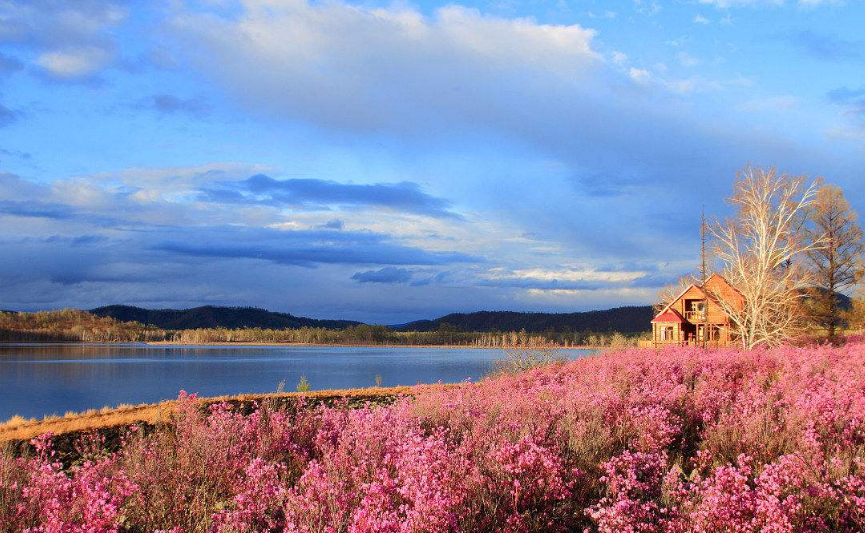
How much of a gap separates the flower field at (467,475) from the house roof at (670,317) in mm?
41758

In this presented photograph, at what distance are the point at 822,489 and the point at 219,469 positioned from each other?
5364 millimetres

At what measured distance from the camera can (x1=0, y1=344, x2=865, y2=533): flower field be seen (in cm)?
466

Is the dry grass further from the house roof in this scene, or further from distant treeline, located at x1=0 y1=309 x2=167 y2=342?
distant treeline, located at x1=0 y1=309 x2=167 y2=342

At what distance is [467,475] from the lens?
4.96 metres

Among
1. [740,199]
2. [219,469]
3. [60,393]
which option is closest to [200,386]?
[60,393]

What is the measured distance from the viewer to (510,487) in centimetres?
511

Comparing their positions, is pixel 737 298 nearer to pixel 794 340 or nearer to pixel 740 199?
pixel 794 340

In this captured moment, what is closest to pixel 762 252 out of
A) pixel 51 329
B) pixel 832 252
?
pixel 832 252

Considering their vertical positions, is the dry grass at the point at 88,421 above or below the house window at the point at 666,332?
below

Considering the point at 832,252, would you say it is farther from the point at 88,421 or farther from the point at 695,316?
the point at 88,421

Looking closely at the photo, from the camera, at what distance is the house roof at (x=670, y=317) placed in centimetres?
4800

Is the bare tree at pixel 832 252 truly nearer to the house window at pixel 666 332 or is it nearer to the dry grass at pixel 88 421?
the house window at pixel 666 332

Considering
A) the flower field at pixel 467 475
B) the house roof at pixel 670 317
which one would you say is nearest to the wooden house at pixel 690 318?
the house roof at pixel 670 317

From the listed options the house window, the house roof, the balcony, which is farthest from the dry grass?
the house window
